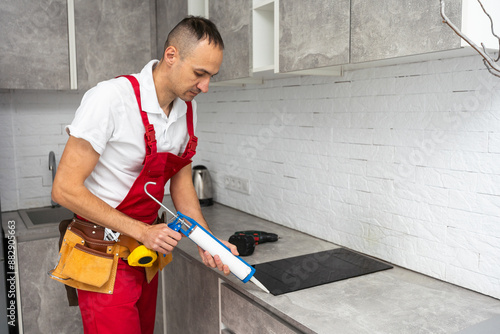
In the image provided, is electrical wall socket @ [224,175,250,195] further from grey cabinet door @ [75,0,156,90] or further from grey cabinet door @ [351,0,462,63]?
grey cabinet door @ [351,0,462,63]

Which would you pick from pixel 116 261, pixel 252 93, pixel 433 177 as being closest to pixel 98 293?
pixel 116 261

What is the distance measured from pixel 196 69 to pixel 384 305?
3.12 ft

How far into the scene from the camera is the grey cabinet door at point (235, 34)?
74.0 inches

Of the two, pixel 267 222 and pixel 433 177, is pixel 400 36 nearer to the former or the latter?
pixel 433 177

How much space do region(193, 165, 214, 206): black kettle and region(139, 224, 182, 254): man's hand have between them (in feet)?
4.59

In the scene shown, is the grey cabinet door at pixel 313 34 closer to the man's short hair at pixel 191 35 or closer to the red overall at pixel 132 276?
the man's short hair at pixel 191 35

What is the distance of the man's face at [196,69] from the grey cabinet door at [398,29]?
448 mm

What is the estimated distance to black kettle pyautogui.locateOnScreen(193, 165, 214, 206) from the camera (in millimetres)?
2838

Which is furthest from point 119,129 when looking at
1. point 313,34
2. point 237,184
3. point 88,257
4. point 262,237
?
point 237,184

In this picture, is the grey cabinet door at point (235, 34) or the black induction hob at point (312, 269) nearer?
the black induction hob at point (312, 269)

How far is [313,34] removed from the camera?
1.48m

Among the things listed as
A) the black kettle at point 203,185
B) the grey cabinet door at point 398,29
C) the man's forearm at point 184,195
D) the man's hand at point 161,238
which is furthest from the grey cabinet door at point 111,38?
the grey cabinet door at point 398,29

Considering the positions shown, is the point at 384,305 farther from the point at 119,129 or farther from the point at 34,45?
the point at 34,45

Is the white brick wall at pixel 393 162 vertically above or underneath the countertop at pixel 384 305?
above
